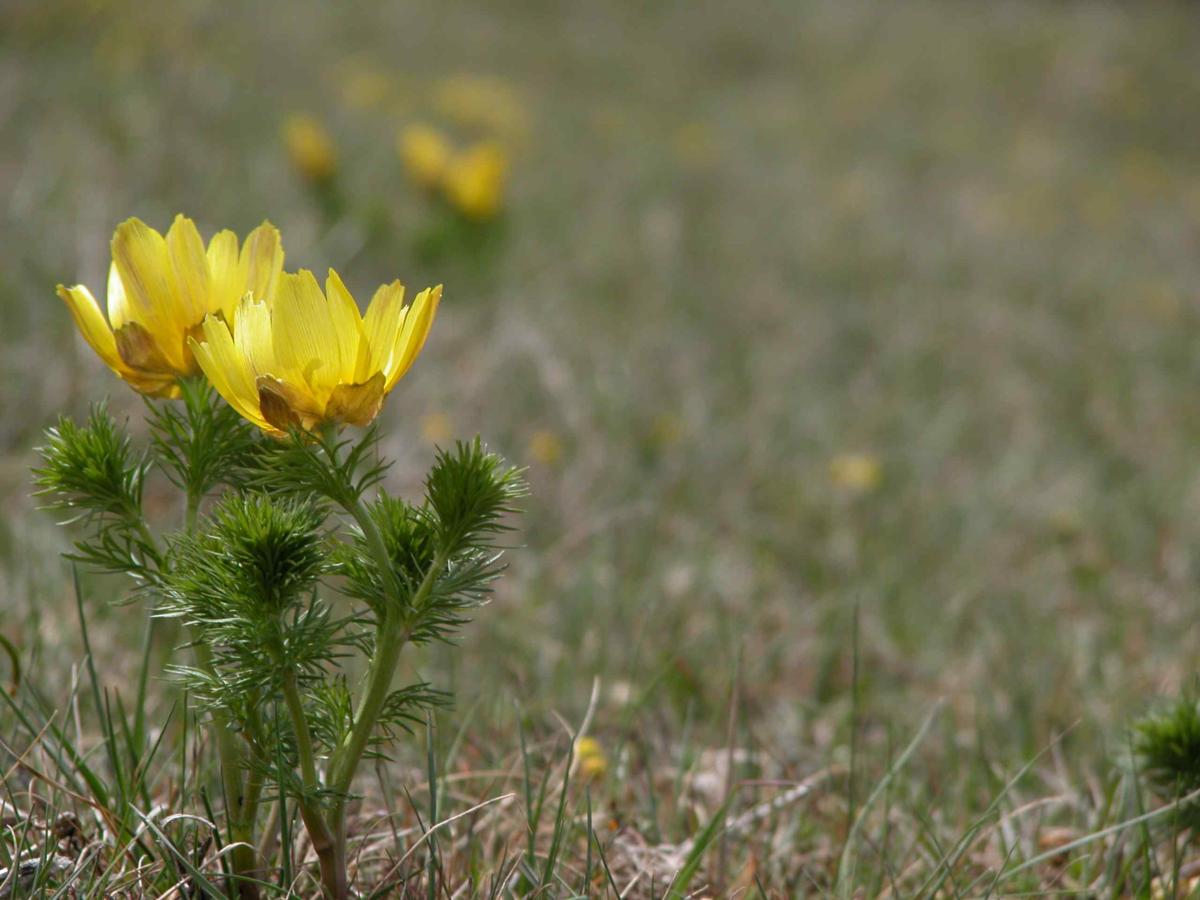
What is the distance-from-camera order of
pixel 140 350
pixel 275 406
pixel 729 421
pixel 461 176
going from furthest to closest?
pixel 461 176
pixel 729 421
pixel 140 350
pixel 275 406

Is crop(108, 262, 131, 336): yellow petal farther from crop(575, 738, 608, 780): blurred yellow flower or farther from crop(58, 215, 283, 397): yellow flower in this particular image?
crop(575, 738, 608, 780): blurred yellow flower

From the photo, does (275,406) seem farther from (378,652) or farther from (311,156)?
(311,156)

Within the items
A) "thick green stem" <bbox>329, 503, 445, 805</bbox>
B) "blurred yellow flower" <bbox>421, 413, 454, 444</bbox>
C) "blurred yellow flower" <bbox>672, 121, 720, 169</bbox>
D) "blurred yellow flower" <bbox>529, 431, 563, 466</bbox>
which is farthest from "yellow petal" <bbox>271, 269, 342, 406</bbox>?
"blurred yellow flower" <bbox>672, 121, 720, 169</bbox>

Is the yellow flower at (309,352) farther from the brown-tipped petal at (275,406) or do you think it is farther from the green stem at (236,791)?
the green stem at (236,791)

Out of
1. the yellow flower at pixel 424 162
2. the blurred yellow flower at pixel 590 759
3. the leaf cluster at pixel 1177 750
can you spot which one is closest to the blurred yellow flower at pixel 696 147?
the yellow flower at pixel 424 162

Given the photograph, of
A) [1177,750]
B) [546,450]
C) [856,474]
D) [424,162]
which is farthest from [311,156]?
[1177,750]

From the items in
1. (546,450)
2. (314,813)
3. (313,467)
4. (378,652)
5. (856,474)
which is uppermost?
(546,450)
